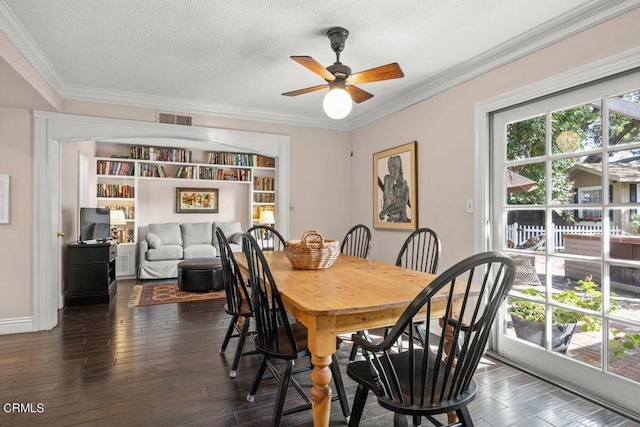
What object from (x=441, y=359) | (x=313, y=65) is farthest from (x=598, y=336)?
(x=313, y=65)

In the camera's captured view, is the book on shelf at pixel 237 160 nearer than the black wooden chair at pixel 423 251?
No

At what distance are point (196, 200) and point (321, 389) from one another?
6.01 meters

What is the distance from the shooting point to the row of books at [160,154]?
6.25 metres

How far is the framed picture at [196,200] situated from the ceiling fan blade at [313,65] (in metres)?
5.07

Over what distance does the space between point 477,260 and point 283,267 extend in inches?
58.9

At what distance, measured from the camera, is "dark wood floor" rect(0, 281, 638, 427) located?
75.8 inches

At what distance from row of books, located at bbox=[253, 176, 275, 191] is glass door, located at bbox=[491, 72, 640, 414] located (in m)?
5.05

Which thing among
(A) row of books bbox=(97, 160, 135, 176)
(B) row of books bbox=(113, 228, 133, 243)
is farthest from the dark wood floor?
(A) row of books bbox=(97, 160, 135, 176)

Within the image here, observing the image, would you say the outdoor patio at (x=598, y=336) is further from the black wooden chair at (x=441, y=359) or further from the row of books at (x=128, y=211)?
the row of books at (x=128, y=211)

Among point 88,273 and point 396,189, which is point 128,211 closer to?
point 88,273

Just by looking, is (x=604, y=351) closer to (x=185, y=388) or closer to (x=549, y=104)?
(x=549, y=104)

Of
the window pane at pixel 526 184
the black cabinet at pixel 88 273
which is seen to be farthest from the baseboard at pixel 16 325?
the window pane at pixel 526 184

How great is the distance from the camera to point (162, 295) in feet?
15.7

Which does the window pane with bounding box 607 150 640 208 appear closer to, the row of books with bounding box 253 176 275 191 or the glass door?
the glass door
